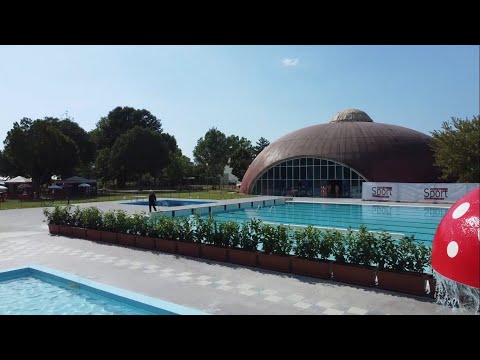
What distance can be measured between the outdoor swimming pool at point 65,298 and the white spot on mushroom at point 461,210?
3.97m

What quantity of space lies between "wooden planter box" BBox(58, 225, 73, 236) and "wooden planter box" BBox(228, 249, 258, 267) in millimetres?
7409

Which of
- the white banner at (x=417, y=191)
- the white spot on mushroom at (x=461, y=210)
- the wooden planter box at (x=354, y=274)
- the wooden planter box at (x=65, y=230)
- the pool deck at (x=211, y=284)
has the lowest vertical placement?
the pool deck at (x=211, y=284)

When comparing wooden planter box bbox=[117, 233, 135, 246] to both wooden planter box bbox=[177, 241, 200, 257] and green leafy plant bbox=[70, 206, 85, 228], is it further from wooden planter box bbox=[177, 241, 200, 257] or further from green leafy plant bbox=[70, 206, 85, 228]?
green leafy plant bbox=[70, 206, 85, 228]

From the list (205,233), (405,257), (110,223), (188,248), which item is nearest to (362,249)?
(405,257)

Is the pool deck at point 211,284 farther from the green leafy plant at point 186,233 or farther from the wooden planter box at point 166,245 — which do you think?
the green leafy plant at point 186,233

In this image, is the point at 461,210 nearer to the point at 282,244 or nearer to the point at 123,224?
the point at 282,244

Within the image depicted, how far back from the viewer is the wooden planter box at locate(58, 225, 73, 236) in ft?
44.4

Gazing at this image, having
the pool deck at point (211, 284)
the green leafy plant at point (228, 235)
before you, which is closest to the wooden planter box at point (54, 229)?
the pool deck at point (211, 284)

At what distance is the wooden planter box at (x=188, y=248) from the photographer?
9844 mm

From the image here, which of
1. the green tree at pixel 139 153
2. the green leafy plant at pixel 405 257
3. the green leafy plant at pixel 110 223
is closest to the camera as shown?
the green leafy plant at pixel 405 257

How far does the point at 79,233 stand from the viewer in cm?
1323
